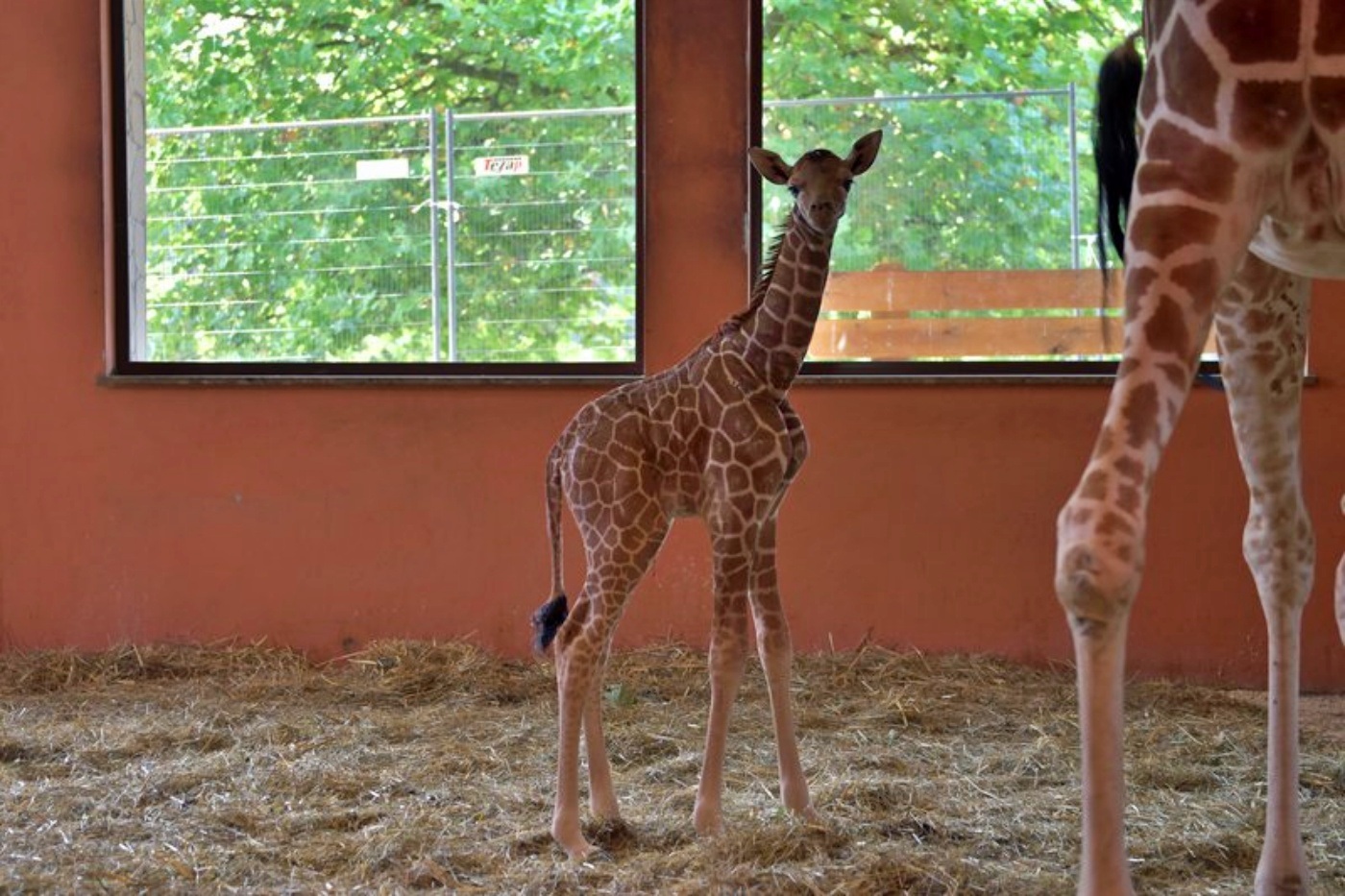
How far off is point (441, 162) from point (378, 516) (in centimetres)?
151

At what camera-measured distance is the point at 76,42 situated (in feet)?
19.9

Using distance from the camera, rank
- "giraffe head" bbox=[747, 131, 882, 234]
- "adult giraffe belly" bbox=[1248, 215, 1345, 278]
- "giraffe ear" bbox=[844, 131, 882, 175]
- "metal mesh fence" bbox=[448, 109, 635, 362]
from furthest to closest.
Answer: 1. "metal mesh fence" bbox=[448, 109, 635, 362]
2. "giraffe ear" bbox=[844, 131, 882, 175]
3. "giraffe head" bbox=[747, 131, 882, 234]
4. "adult giraffe belly" bbox=[1248, 215, 1345, 278]

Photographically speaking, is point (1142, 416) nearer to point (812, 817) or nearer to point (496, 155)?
point (812, 817)

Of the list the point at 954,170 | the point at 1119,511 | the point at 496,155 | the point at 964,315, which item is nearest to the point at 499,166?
the point at 496,155

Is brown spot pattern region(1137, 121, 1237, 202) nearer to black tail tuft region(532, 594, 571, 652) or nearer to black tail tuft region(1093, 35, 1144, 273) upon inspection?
black tail tuft region(1093, 35, 1144, 273)

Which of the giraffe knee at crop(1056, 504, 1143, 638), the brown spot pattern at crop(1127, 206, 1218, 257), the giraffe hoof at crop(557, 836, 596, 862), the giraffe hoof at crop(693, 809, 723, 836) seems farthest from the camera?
the giraffe hoof at crop(693, 809, 723, 836)

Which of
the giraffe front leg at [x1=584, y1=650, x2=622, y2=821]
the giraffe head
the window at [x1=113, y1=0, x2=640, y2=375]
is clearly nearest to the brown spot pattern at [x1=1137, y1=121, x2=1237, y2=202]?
the giraffe head

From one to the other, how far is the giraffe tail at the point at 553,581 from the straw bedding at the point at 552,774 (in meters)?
0.50

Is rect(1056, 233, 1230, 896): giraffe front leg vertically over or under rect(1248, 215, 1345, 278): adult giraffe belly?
under

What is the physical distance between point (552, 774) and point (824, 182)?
1.95 metres

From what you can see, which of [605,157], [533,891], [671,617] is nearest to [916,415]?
[671,617]

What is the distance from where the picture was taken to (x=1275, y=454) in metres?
3.19

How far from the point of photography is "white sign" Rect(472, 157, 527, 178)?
19.8 ft

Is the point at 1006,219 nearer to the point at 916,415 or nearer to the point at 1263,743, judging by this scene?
the point at 916,415
